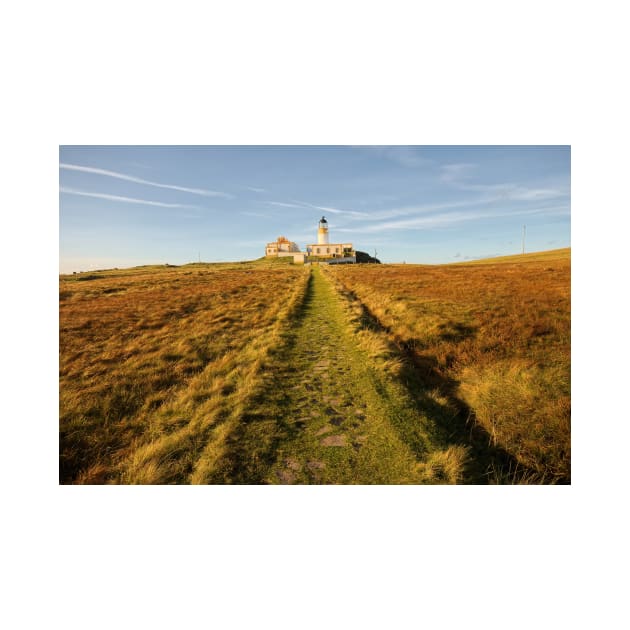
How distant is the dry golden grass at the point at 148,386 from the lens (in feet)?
11.6

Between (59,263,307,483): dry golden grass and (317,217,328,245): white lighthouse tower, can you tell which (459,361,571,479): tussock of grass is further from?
(317,217,328,245): white lighthouse tower

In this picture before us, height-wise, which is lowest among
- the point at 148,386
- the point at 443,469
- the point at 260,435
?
the point at 443,469

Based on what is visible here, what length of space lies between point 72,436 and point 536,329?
11.4 m

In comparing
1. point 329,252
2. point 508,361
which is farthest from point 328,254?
point 508,361

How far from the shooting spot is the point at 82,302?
44.3 feet

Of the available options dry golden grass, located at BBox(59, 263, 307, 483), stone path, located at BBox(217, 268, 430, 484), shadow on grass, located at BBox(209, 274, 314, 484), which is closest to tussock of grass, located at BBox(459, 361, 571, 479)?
stone path, located at BBox(217, 268, 430, 484)

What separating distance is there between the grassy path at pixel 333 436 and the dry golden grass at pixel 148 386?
1.56ft

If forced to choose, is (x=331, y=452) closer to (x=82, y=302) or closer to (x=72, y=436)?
(x=72, y=436)

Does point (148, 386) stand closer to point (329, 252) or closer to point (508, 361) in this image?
point (508, 361)

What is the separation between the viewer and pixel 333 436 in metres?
3.72

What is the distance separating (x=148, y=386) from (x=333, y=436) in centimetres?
425

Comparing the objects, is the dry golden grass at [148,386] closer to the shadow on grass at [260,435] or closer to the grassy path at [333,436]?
the shadow on grass at [260,435]

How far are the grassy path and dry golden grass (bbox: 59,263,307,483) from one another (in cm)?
47

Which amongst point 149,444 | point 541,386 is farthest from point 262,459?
point 541,386
